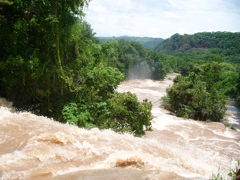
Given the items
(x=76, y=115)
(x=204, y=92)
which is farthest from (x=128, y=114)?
(x=204, y=92)

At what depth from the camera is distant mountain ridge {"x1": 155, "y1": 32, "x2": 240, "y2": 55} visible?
371ft

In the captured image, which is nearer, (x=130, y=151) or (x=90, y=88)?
(x=130, y=151)

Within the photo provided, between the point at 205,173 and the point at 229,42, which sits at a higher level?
the point at 229,42

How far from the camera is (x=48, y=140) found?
7801mm

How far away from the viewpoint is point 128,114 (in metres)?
12.7

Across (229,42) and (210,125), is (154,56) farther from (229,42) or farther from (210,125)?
(229,42)

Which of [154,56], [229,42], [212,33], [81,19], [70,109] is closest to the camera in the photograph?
[70,109]

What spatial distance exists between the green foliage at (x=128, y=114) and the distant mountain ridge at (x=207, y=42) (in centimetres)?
9761

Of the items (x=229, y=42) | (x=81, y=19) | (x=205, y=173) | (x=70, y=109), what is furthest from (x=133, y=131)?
(x=229, y=42)

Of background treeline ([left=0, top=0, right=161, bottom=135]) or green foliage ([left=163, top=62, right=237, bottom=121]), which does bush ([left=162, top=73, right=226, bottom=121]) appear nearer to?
green foliage ([left=163, top=62, right=237, bottom=121])

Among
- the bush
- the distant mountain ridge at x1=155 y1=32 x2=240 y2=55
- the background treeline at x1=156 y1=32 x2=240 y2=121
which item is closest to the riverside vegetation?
the bush

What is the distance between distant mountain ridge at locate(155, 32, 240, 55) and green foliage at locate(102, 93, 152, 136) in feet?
320

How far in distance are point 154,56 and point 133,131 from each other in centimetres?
4871

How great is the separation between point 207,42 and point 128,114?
135 meters
